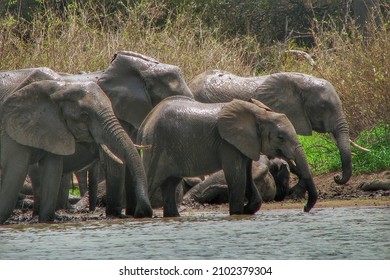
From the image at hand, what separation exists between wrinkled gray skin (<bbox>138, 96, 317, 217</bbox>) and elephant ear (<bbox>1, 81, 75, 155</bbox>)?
4.16 feet

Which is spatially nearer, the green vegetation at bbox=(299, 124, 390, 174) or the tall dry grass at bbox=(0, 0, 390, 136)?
the green vegetation at bbox=(299, 124, 390, 174)

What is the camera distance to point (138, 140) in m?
15.7

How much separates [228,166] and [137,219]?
114cm

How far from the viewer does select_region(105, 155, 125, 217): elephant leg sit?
50.9 feet

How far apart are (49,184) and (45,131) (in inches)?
21.0

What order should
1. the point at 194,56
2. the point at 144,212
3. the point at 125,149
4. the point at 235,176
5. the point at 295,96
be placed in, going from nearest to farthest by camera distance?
the point at 125,149
the point at 144,212
the point at 235,176
the point at 295,96
the point at 194,56

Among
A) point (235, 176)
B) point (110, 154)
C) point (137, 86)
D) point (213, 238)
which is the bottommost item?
point (213, 238)

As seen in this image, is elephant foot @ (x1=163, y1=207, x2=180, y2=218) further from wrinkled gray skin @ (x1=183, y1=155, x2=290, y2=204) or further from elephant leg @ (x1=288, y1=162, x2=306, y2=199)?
elephant leg @ (x1=288, y1=162, x2=306, y2=199)

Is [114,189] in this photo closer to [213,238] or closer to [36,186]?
[36,186]

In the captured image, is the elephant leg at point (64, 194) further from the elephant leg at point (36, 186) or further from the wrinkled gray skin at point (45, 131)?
the wrinkled gray skin at point (45, 131)

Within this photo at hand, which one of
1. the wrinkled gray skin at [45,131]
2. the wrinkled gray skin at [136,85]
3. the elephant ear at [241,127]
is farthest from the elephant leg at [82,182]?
the wrinkled gray skin at [45,131]

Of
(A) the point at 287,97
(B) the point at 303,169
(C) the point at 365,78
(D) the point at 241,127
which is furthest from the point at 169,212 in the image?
(C) the point at 365,78

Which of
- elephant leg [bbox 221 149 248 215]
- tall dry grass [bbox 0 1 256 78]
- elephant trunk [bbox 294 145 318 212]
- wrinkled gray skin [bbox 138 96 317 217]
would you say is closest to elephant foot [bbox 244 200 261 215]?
wrinkled gray skin [bbox 138 96 317 217]

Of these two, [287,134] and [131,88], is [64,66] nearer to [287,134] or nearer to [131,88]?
[131,88]
